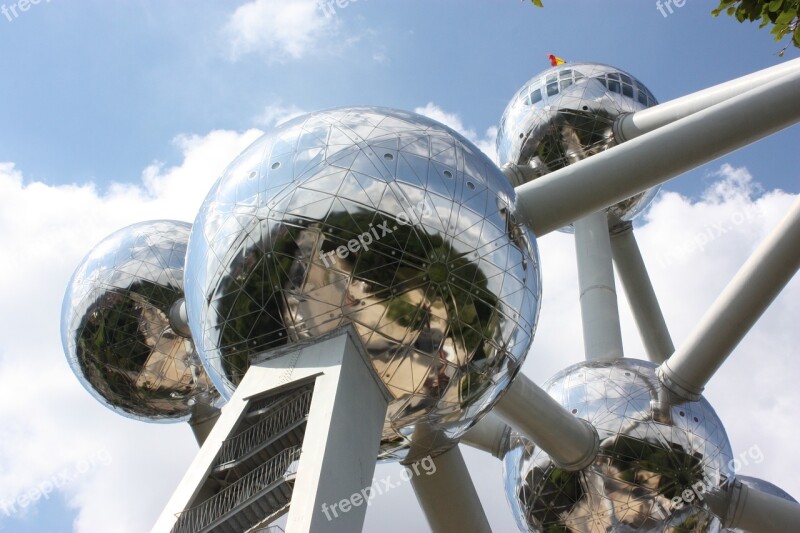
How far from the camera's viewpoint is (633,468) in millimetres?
10094

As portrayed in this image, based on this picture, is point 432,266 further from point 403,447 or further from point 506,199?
point 403,447

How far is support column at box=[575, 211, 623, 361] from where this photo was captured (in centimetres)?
1230

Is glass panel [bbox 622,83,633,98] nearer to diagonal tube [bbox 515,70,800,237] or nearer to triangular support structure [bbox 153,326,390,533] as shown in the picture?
diagonal tube [bbox 515,70,800,237]

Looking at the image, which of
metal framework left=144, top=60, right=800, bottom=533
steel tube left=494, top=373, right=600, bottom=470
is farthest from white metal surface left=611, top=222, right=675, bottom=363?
steel tube left=494, top=373, right=600, bottom=470

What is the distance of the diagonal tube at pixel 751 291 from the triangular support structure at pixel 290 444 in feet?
13.9

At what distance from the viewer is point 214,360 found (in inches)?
279

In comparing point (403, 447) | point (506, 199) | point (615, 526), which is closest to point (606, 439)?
point (615, 526)

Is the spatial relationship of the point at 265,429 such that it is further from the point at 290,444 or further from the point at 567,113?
the point at 567,113

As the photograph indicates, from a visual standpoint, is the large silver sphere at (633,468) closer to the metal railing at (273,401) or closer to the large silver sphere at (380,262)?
the large silver sphere at (380,262)

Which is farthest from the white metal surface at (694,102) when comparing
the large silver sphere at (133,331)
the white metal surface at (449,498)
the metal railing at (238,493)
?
the large silver sphere at (133,331)

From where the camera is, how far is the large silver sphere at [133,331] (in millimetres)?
11445

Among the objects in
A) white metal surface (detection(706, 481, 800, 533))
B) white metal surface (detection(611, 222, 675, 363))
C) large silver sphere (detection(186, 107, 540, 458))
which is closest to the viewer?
large silver sphere (detection(186, 107, 540, 458))

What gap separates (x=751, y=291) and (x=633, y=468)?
2.60 m

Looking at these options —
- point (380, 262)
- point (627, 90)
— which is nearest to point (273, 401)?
point (380, 262)
